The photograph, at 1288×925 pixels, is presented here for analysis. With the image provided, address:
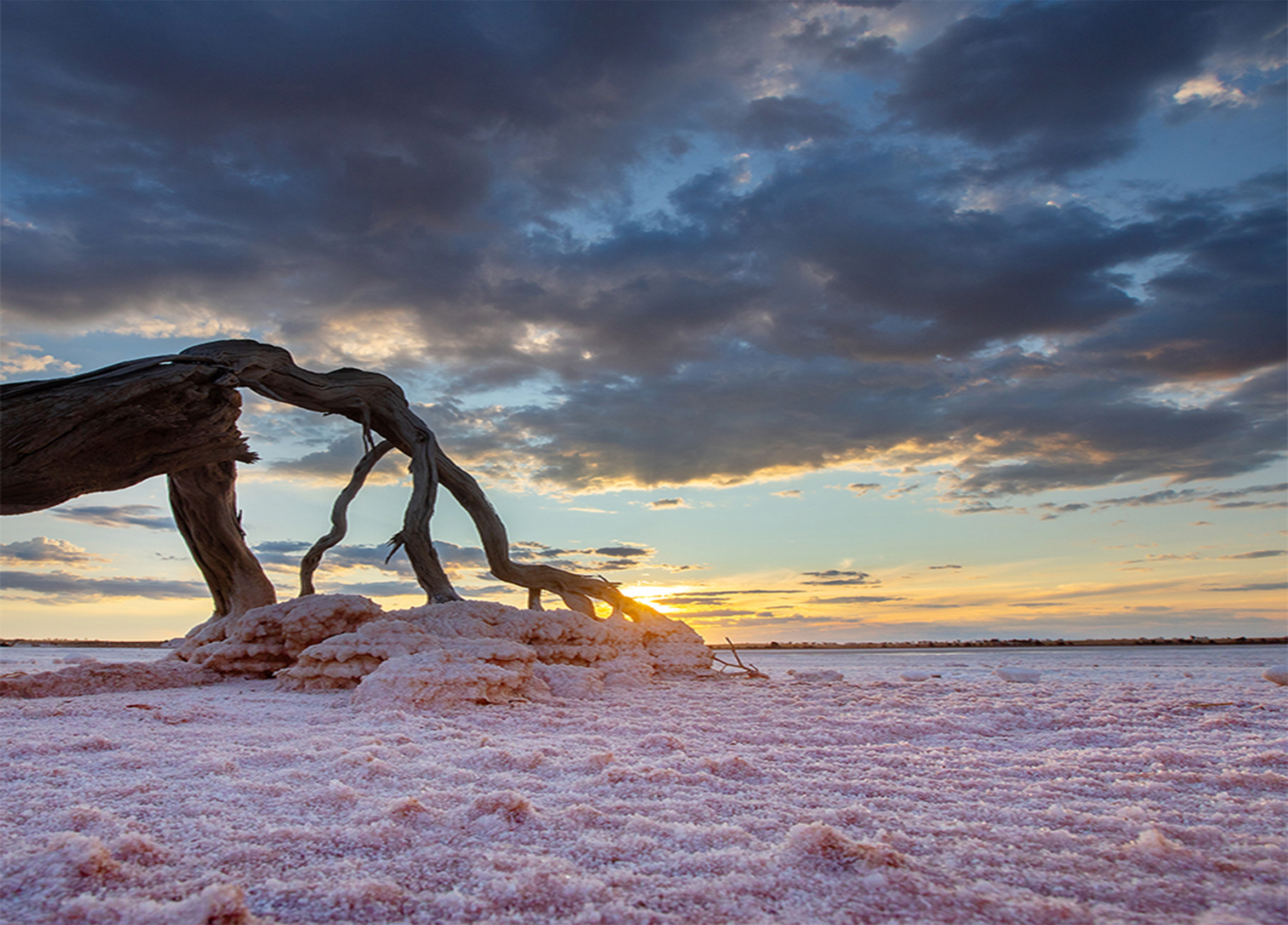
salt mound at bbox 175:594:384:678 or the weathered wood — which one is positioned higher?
the weathered wood

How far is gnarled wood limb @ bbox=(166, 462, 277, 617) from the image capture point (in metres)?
8.72

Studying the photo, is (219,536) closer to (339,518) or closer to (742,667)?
(339,518)

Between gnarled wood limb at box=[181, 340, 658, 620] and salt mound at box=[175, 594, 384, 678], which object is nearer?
salt mound at box=[175, 594, 384, 678]

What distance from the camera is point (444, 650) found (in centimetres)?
512

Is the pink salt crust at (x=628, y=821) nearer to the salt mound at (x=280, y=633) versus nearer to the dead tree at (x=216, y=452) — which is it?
the salt mound at (x=280, y=633)

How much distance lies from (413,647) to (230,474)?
5127 mm

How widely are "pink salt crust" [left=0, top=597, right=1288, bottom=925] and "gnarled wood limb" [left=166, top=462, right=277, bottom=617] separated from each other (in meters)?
5.13

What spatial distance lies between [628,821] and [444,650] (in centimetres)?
336

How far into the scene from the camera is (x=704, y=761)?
2.91 meters

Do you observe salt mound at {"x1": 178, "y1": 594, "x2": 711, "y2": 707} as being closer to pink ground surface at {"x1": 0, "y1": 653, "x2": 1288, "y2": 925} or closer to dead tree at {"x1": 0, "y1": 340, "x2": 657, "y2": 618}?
pink ground surface at {"x1": 0, "y1": 653, "x2": 1288, "y2": 925}

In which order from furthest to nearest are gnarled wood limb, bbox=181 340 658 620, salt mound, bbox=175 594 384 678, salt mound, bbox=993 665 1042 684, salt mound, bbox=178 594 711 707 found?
salt mound, bbox=993 665 1042 684
gnarled wood limb, bbox=181 340 658 620
salt mound, bbox=175 594 384 678
salt mound, bbox=178 594 711 707

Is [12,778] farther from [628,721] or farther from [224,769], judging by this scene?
[628,721]

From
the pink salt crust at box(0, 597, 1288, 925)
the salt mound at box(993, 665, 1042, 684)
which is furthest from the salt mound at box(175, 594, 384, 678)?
the salt mound at box(993, 665, 1042, 684)

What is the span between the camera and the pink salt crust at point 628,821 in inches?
60.8
